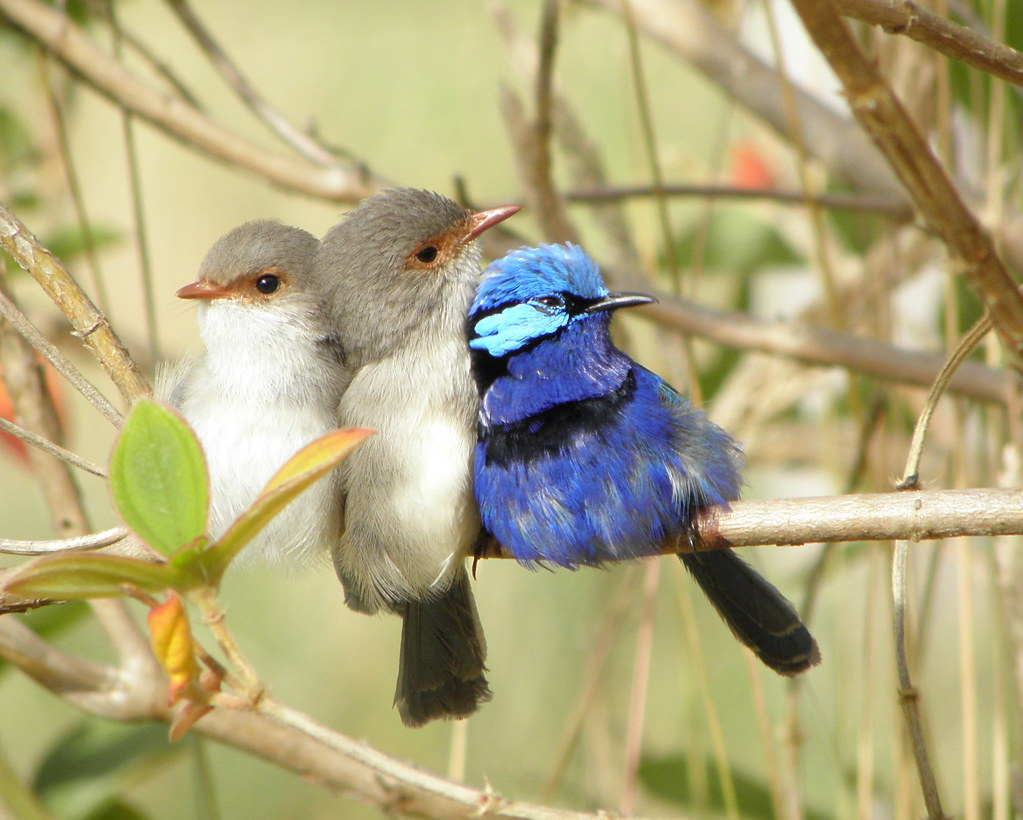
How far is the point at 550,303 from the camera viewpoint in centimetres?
188

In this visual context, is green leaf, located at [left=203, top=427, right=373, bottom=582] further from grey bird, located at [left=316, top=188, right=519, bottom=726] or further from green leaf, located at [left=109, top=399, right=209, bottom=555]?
grey bird, located at [left=316, top=188, right=519, bottom=726]

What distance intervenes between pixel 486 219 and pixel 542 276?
221 millimetres

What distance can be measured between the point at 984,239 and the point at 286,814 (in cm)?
359

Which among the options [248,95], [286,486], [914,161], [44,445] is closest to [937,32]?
[914,161]

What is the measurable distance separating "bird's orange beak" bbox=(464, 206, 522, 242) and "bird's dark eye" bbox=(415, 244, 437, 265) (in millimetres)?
65

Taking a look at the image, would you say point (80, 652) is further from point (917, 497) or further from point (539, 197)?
point (917, 497)

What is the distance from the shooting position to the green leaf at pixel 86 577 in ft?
3.30

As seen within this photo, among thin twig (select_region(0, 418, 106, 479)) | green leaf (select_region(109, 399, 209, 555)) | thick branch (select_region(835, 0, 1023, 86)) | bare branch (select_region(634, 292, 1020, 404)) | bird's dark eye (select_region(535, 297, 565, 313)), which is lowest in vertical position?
green leaf (select_region(109, 399, 209, 555))

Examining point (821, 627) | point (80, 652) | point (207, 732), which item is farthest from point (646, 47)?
point (207, 732)

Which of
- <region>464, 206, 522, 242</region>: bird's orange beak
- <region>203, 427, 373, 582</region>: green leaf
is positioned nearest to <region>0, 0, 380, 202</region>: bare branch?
<region>464, 206, 522, 242</region>: bird's orange beak

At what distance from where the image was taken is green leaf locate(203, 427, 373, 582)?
104 centimetres

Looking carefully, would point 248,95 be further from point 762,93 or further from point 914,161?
point 914,161

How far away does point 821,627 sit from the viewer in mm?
3688

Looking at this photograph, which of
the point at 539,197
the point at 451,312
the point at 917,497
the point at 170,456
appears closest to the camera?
the point at 170,456
